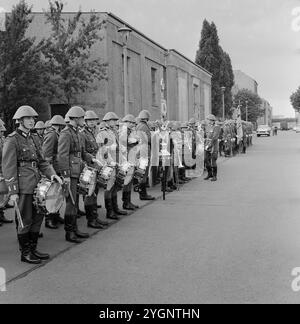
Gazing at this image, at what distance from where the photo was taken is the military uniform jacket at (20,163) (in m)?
6.89

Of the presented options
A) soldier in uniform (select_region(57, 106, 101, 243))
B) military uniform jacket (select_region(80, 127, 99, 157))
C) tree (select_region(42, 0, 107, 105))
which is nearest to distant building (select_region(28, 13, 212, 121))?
tree (select_region(42, 0, 107, 105))

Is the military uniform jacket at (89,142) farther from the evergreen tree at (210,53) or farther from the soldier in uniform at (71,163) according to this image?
the evergreen tree at (210,53)

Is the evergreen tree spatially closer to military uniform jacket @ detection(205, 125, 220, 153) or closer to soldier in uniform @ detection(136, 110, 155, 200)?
military uniform jacket @ detection(205, 125, 220, 153)

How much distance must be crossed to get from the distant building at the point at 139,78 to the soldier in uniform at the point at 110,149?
13207 millimetres

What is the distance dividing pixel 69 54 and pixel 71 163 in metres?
18.4

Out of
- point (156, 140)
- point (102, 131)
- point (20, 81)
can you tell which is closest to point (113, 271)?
point (102, 131)

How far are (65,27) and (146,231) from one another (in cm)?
2030

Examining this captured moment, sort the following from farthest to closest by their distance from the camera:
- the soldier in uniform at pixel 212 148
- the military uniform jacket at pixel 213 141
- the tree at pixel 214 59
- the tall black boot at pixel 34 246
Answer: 1. the tree at pixel 214 59
2. the military uniform jacket at pixel 213 141
3. the soldier in uniform at pixel 212 148
4. the tall black boot at pixel 34 246

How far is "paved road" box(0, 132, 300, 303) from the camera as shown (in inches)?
219

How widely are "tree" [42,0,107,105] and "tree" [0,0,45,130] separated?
1011 mm

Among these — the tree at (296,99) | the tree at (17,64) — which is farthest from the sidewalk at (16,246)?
the tree at (296,99)

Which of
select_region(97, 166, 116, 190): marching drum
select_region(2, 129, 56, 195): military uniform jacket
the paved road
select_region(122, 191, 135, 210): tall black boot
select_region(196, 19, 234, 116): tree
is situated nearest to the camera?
the paved road

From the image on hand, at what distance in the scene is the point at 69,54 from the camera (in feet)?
84.6

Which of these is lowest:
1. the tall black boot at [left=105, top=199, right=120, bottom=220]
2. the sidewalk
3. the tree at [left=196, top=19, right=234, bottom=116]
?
the sidewalk
